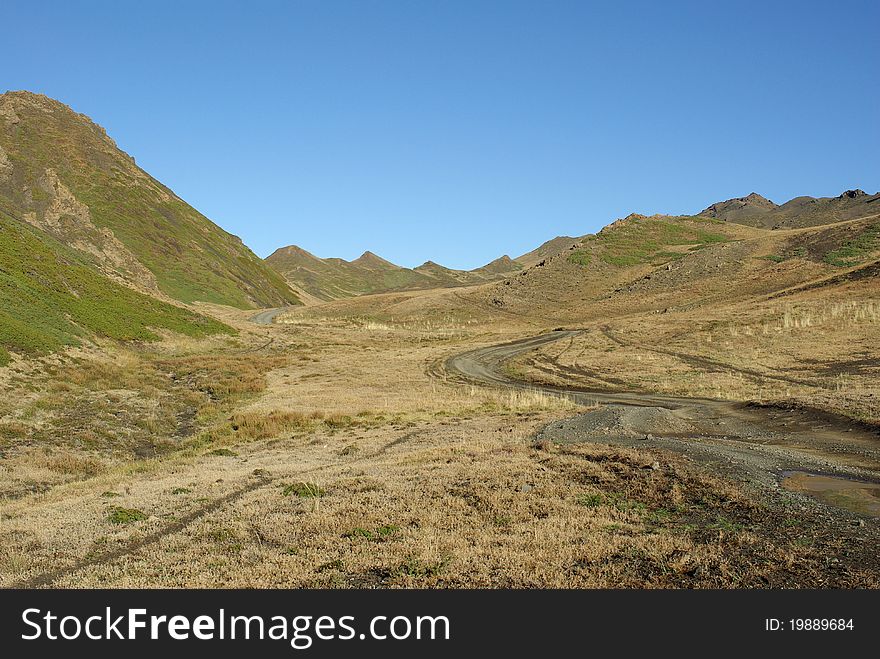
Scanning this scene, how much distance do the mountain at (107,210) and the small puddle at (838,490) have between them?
411ft

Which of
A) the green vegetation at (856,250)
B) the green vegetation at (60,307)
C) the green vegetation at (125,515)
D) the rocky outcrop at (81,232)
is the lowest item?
the green vegetation at (125,515)

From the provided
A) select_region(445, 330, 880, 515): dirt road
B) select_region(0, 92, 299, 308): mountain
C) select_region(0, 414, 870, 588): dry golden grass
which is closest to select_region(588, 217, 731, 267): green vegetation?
select_region(0, 92, 299, 308): mountain

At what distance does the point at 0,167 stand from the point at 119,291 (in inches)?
3823

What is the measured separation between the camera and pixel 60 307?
186 ft

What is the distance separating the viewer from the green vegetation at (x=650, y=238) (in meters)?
135

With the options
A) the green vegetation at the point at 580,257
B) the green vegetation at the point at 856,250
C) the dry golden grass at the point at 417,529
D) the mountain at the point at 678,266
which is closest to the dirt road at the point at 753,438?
the dry golden grass at the point at 417,529

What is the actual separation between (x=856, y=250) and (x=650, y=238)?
51815 millimetres

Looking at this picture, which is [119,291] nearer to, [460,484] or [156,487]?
[156,487]

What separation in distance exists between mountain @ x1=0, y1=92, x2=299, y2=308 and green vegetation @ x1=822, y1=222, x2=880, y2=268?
129352 millimetres

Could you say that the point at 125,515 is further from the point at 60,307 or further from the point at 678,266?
the point at 678,266

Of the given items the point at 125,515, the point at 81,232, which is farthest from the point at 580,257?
the point at 125,515

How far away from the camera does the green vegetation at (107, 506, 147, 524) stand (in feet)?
48.3

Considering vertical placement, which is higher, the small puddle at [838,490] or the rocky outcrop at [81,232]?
the rocky outcrop at [81,232]

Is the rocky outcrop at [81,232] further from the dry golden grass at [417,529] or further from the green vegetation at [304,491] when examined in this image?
the green vegetation at [304,491]
